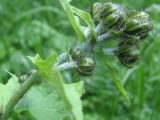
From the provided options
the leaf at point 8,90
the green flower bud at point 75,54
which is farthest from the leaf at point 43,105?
the green flower bud at point 75,54

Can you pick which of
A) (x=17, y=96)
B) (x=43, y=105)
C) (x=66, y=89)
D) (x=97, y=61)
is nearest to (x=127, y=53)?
(x=43, y=105)

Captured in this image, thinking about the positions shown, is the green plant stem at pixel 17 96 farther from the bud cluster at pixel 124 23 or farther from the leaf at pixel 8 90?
the bud cluster at pixel 124 23

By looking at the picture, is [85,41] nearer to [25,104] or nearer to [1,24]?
[25,104]

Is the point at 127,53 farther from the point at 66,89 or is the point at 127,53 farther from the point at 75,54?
the point at 66,89

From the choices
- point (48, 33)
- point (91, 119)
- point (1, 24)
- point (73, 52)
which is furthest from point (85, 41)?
point (1, 24)

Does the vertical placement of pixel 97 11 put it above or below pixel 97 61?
above

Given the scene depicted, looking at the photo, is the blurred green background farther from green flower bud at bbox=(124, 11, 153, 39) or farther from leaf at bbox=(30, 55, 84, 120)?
leaf at bbox=(30, 55, 84, 120)
